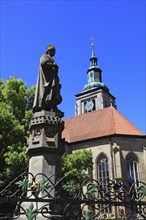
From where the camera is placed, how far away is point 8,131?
13398 mm

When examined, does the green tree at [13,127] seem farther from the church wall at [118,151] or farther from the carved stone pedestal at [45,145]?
the church wall at [118,151]

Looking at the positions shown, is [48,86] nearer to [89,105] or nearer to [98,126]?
[98,126]

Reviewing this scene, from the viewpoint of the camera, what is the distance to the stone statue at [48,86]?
5871 mm

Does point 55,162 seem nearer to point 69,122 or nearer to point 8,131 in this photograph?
point 8,131

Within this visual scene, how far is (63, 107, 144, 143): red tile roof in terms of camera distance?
1033 inches

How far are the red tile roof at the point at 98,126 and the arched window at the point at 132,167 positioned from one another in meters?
2.45

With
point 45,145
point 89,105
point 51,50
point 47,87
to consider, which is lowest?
point 45,145

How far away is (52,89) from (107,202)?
10.6 feet

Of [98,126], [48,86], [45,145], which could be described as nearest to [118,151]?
[98,126]

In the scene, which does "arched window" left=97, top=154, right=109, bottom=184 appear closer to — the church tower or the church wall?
the church wall

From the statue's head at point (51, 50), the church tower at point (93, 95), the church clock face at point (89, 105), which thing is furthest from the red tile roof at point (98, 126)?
the church clock face at point (89, 105)

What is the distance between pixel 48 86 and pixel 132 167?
67.5ft

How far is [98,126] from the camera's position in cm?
2772

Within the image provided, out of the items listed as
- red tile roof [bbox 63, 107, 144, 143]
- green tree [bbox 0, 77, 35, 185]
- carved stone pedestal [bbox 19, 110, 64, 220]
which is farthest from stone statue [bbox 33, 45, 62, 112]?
red tile roof [bbox 63, 107, 144, 143]
